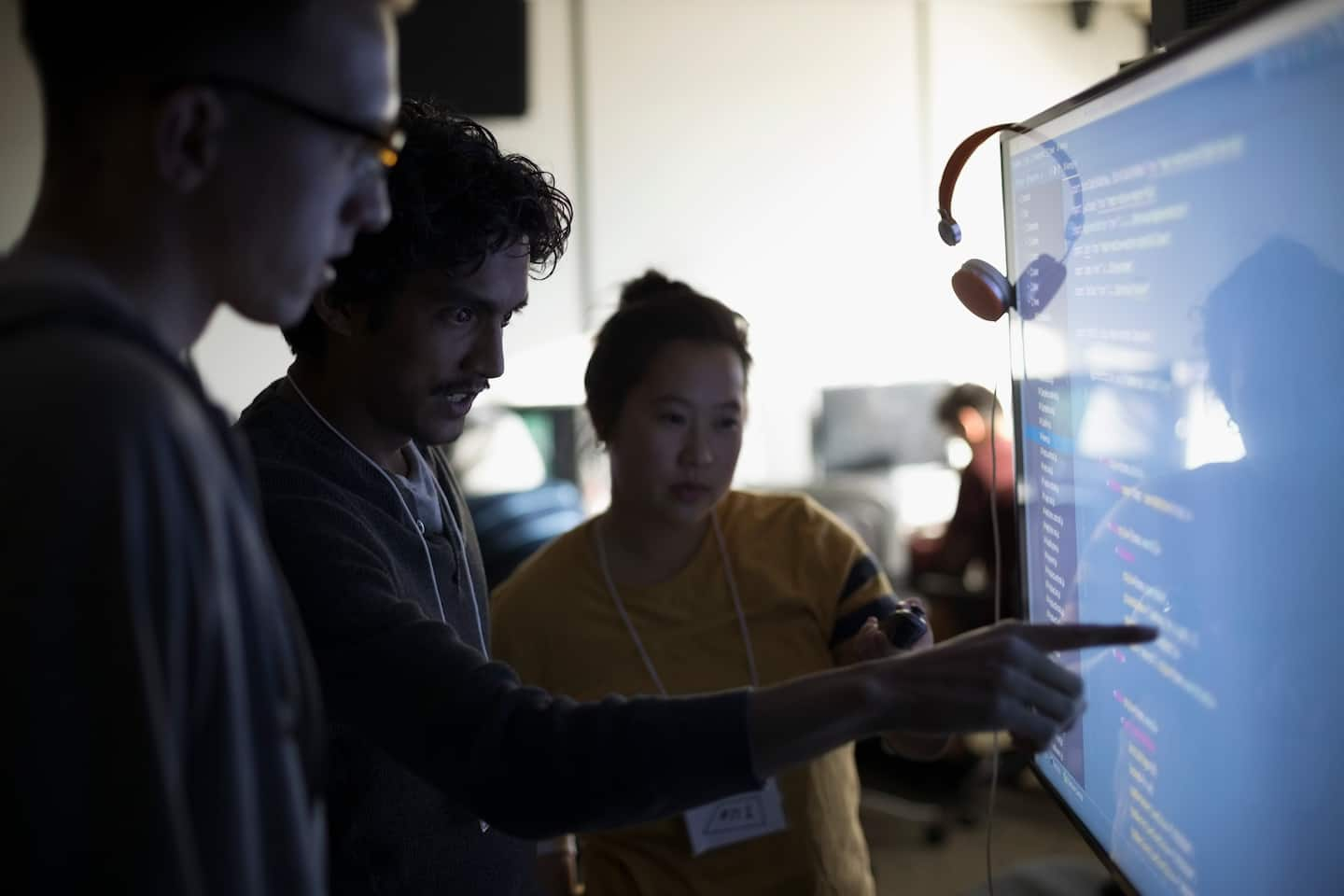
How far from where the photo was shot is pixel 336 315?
115cm

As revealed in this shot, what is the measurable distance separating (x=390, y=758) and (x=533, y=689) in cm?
29

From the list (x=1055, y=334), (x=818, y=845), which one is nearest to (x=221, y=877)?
(x=1055, y=334)

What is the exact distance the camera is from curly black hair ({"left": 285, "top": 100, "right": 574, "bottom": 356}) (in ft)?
3.72

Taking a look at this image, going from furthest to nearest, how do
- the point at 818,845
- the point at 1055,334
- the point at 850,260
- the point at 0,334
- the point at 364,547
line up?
the point at 850,260, the point at 818,845, the point at 1055,334, the point at 364,547, the point at 0,334

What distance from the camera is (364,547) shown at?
3.29 ft

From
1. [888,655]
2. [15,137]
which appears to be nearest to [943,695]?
[888,655]

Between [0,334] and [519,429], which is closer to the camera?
[0,334]

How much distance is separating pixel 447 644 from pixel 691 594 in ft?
2.41

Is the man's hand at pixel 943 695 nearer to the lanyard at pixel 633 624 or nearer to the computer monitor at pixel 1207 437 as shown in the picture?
the computer monitor at pixel 1207 437

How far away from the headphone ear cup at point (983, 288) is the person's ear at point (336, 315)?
1.99 ft

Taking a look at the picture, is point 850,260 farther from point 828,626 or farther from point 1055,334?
point 1055,334

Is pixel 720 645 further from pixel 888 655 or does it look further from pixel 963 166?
pixel 963 166

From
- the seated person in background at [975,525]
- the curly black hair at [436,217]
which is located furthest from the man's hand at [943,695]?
the seated person in background at [975,525]

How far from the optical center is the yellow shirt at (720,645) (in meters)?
1.46
